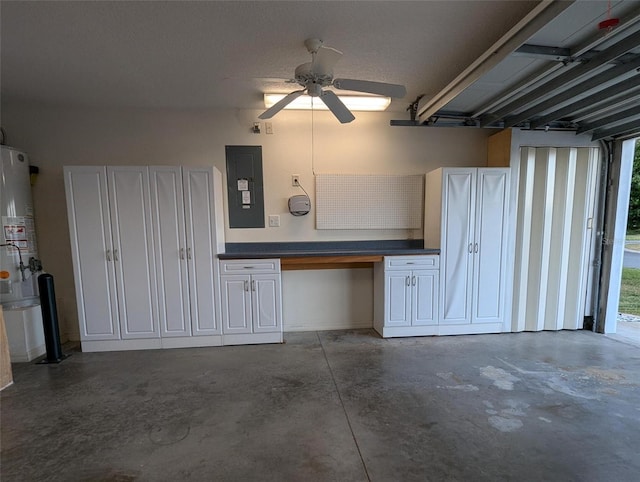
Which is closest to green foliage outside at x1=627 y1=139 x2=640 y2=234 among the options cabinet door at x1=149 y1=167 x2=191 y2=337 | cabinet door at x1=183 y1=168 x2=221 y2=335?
cabinet door at x1=183 y1=168 x2=221 y2=335

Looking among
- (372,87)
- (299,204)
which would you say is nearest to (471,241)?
(299,204)

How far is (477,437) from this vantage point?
182cm

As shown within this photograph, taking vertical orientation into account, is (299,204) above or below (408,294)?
above

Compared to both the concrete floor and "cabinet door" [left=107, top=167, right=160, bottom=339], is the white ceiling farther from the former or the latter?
the concrete floor

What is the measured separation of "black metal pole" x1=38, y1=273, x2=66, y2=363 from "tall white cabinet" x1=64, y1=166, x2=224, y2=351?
8.0 inches

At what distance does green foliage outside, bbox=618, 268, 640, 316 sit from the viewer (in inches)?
182

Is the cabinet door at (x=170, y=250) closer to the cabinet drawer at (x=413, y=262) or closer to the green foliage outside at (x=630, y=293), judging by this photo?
the cabinet drawer at (x=413, y=262)

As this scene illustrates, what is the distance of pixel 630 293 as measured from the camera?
520 centimetres

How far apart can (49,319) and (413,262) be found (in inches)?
152

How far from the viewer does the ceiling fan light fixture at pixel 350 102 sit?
10.1 ft

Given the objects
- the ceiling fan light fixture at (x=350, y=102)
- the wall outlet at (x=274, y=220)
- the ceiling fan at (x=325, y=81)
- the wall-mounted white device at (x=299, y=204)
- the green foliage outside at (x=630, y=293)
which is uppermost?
the ceiling fan light fixture at (x=350, y=102)

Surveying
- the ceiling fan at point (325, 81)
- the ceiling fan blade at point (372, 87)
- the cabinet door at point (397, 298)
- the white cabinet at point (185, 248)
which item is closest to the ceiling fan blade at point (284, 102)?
the ceiling fan at point (325, 81)

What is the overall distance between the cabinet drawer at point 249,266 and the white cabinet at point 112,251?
30.3 inches

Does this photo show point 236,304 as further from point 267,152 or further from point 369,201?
point 369,201
